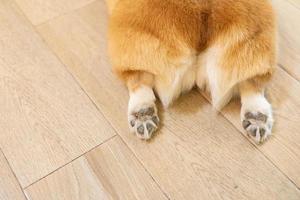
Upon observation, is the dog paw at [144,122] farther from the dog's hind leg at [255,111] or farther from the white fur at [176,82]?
the dog's hind leg at [255,111]

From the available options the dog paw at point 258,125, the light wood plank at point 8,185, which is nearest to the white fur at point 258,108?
the dog paw at point 258,125

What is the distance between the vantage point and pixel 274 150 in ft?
3.54

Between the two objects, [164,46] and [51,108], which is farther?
[51,108]

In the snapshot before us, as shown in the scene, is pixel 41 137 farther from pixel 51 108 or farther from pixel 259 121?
pixel 259 121

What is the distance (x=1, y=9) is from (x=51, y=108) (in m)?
0.55

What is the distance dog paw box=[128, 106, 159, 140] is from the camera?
1.10 metres

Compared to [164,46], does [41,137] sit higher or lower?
lower

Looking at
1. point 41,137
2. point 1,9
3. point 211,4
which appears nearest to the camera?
point 211,4

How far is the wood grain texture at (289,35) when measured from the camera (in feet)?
4.15

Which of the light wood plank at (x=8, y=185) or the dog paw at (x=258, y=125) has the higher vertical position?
the dog paw at (x=258, y=125)

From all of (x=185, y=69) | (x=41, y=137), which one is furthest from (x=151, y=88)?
(x=41, y=137)

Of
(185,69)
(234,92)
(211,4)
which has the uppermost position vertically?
(211,4)

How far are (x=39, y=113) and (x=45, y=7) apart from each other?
51cm

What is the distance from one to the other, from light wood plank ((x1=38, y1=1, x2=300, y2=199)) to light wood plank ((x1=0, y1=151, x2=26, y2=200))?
0.33 meters
